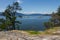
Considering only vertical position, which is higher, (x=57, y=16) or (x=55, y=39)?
(x=55, y=39)

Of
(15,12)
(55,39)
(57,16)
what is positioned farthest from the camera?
(57,16)

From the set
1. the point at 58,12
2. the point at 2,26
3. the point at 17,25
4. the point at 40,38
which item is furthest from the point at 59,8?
the point at 40,38

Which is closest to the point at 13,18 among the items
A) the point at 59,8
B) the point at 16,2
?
the point at 16,2

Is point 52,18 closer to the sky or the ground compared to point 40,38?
closer to the ground

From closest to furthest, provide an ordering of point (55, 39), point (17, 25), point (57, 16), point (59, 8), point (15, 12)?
point (55, 39)
point (15, 12)
point (17, 25)
point (57, 16)
point (59, 8)

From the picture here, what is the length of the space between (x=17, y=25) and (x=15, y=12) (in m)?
4.33

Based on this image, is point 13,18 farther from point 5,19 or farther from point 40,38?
point 40,38

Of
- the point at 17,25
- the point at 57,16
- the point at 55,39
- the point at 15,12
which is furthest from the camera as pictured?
the point at 57,16

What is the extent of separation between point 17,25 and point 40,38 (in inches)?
1485

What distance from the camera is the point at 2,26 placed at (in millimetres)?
43031

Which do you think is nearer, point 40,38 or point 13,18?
point 40,38

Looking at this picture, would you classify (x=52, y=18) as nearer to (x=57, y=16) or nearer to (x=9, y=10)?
(x=57, y=16)

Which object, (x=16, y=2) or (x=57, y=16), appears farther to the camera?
(x=57, y=16)

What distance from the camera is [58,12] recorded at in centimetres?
5634
